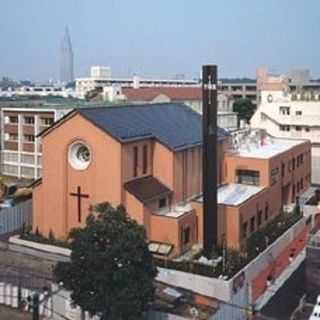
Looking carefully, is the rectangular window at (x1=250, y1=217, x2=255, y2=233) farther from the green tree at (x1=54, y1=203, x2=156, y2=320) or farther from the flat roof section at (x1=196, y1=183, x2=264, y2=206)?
the green tree at (x1=54, y1=203, x2=156, y2=320)

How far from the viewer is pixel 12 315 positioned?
1995cm

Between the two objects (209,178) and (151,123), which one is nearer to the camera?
(209,178)

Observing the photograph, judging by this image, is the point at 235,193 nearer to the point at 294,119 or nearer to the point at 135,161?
the point at 135,161

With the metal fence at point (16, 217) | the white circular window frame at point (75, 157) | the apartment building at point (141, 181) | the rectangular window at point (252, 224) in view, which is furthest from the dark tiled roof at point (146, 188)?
the metal fence at point (16, 217)

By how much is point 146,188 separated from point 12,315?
9.16 m

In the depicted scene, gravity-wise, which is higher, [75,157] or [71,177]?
[75,157]

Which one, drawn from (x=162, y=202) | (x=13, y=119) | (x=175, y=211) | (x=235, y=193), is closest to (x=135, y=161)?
(x=162, y=202)

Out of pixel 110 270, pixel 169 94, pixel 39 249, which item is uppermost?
pixel 169 94

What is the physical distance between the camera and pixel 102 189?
26.2 m

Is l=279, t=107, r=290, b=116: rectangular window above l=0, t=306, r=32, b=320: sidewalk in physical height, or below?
above

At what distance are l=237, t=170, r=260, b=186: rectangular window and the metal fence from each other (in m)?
11.7

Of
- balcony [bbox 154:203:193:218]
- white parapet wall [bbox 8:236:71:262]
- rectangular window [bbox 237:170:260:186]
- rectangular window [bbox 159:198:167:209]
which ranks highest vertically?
rectangular window [bbox 237:170:260:186]

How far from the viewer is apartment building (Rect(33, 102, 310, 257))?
84.7 feet

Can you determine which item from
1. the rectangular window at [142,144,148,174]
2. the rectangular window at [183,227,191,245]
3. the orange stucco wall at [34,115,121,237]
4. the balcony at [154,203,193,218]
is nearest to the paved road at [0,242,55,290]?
the orange stucco wall at [34,115,121,237]
